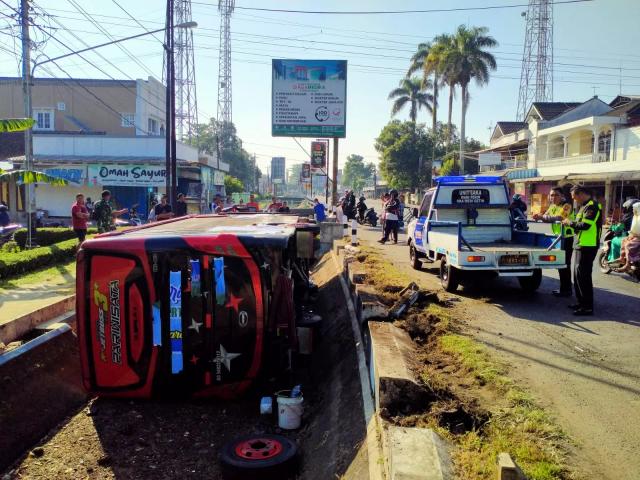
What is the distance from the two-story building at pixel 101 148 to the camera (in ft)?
103

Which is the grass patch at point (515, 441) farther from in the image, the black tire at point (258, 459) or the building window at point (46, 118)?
the building window at point (46, 118)

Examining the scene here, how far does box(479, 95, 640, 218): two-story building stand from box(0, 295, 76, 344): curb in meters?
27.3

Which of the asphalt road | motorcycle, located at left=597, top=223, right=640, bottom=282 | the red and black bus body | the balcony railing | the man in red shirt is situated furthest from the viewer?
the balcony railing

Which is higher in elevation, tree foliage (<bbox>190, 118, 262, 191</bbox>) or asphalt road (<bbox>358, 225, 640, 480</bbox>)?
tree foliage (<bbox>190, 118, 262, 191</bbox>)

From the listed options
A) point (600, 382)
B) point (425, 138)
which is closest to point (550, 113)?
point (425, 138)

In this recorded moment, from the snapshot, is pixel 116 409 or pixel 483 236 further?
pixel 483 236

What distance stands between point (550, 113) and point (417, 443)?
45.2 metres

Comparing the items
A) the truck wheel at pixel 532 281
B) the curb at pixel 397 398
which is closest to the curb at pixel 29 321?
the curb at pixel 397 398

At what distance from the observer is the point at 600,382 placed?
196 inches

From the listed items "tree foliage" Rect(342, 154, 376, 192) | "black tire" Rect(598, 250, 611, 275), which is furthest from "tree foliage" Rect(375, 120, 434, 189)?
"tree foliage" Rect(342, 154, 376, 192)

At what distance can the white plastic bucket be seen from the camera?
5297mm

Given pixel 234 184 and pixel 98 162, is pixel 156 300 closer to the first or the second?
pixel 98 162

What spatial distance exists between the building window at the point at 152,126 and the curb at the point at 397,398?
130ft

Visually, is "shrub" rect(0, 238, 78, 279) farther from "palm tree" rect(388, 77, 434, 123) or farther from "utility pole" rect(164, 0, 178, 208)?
"palm tree" rect(388, 77, 434, 123)
